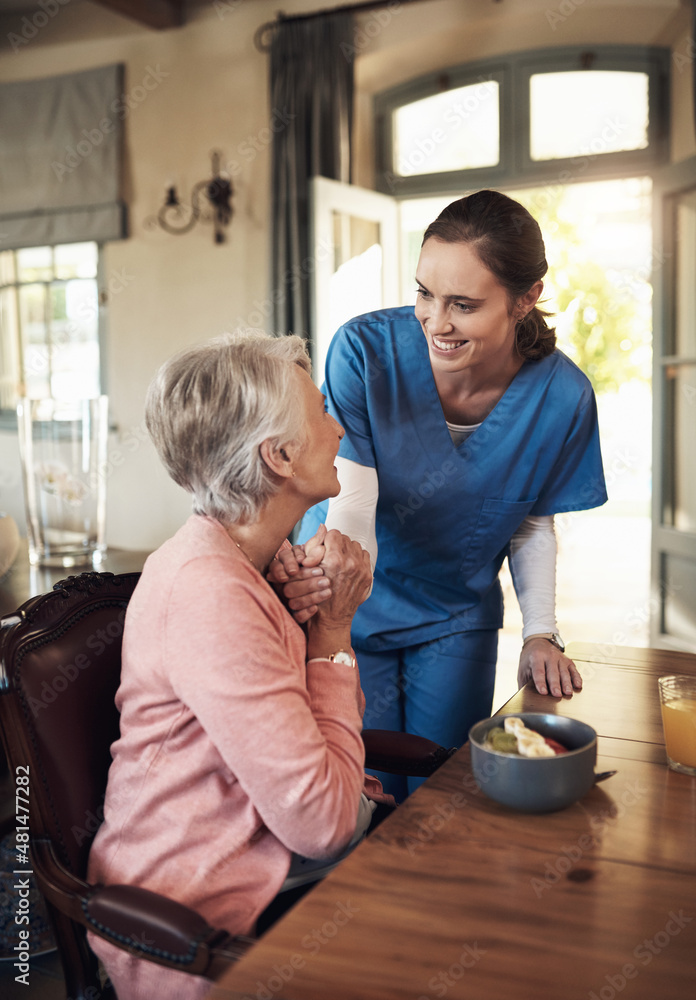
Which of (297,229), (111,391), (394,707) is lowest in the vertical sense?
(394,707)

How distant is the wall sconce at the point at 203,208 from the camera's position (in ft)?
14.5

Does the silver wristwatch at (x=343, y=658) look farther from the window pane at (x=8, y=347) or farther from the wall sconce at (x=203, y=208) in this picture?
the window pane at (x=8, y=347)

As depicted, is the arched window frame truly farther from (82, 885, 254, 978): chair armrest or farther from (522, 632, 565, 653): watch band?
(82, 885, 254, 978): chair armrest

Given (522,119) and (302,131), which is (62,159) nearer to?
(302,131)

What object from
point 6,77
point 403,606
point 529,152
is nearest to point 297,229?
point 529,152

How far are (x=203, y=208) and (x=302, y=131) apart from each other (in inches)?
27.5

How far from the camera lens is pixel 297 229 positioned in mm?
4152

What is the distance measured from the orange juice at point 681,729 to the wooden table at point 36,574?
1222 mm

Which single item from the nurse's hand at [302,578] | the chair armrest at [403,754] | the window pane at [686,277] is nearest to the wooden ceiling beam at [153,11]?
the window pane at [686,277]

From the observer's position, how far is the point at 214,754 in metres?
1.03

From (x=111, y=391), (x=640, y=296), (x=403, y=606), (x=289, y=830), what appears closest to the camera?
(x=289, y=830)

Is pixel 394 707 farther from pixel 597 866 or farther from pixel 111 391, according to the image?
pixel 111 391

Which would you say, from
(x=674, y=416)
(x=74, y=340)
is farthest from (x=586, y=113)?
(x=74, y=340)

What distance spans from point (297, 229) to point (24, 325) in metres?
2.01
